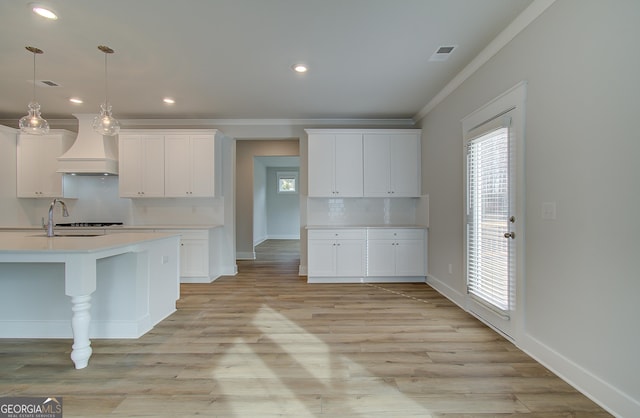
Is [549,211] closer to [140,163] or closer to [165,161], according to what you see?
[165,161]

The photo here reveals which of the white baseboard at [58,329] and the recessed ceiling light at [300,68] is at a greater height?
the recessed ceiling light at [300,68]

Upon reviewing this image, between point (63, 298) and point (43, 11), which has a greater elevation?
point (43, 11)

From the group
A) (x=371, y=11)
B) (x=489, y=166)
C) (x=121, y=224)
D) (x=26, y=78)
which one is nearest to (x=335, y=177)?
(x=489, y=166)

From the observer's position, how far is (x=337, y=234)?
4707 mm

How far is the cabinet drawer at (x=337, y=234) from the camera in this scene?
4.69 metres

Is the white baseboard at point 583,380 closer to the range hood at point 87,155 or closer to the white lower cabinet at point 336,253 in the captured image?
the white lower cabinet at point 336,253

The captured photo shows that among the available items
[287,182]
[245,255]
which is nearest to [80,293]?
[245,255]

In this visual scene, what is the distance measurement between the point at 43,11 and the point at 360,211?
442 cm

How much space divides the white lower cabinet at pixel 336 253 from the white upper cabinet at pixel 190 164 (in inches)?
75.7

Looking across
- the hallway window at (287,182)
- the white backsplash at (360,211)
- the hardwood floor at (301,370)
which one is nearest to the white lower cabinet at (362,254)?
the white backsplash at (360,211)

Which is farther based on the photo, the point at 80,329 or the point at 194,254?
the point at 194,254

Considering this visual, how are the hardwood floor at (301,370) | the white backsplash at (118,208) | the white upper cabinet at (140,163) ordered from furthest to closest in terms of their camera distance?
the white backsplash at (118,208), the white upper cabinet at (140,163), the hardwood floor at (301,370)

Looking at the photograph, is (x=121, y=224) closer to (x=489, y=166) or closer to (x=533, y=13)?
(x=489, y=166)

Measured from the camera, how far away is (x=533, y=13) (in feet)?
7.37
